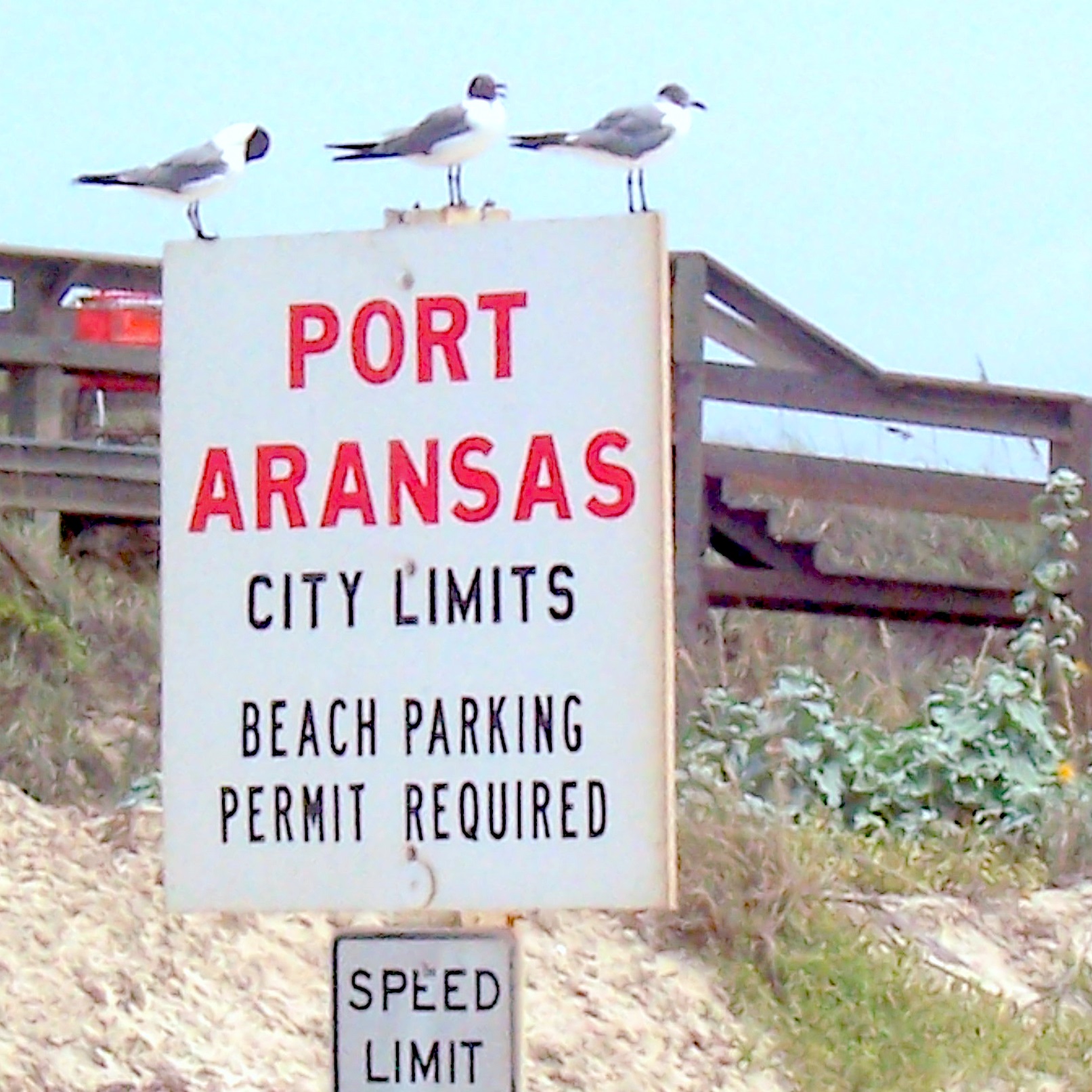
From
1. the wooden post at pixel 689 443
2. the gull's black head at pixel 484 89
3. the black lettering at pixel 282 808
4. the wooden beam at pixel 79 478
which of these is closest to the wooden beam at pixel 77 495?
the wooden beam at pixel 79 478

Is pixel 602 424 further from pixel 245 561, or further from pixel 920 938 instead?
pixel 920 938

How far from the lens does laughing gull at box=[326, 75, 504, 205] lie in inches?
168

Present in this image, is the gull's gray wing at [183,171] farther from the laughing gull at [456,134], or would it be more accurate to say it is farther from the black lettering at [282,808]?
the black lettering at [282,808]

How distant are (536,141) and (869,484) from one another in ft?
15.2

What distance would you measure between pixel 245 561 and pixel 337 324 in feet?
1.06

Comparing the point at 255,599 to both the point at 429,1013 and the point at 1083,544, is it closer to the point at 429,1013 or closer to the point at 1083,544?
the point at 429,1013

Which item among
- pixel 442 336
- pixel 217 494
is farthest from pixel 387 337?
pixel 217 494

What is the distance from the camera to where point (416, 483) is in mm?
2881

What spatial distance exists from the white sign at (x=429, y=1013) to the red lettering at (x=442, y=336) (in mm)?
697

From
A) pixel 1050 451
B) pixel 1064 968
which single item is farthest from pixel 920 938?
pixel 1050 451

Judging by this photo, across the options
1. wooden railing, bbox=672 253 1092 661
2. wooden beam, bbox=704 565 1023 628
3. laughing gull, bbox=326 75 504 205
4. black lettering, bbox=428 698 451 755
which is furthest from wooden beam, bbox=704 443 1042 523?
black lettering, bbox=428 698 451 755

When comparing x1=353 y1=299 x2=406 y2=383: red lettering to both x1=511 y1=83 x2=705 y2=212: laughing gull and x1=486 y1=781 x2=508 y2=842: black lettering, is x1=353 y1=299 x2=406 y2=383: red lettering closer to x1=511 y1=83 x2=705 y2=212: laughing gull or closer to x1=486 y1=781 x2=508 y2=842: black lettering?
A: x1=486 y1=781 x2=508 y2=842: black lettering

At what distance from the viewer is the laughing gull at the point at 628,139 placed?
530cm

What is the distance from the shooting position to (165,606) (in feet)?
9.70
